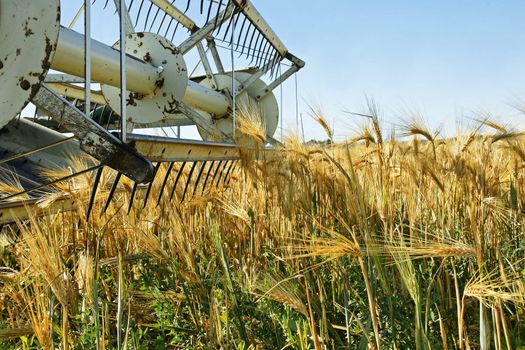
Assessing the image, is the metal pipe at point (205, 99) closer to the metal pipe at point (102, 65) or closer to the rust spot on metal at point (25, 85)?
the metal pipe at point (102, 65)

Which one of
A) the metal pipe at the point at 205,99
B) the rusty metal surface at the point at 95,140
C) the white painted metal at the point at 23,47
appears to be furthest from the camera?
the metal pipe at the point at 205,99

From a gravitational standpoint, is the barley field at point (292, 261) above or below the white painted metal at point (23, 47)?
below

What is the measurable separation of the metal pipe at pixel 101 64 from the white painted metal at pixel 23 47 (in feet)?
5.34

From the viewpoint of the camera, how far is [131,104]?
448cm

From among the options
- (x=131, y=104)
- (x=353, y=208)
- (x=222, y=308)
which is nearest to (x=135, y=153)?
(x=222, y=308)

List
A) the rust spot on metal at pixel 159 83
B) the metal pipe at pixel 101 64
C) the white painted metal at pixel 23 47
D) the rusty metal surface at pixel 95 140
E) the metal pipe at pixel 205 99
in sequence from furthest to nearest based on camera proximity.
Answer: the metal pipe at pixel 205 99
the rust spot on metal at pixel 159 83
the metal pipe at pixel 101 64
the rusty metal surface at pixel 95 140
the white painted metal at pixel 23 47

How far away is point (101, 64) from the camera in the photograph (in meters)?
3.67

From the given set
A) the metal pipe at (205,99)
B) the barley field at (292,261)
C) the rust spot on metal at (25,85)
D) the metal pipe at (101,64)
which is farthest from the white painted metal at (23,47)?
the metal pipe at (205,99)

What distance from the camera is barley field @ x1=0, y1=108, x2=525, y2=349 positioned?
1.72m

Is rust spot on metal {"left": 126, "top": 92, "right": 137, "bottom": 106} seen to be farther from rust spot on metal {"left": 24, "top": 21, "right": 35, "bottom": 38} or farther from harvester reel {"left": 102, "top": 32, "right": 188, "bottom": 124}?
rust spot on metal {"left": 24, "top": 21, "right": 35, "bottom": 38}

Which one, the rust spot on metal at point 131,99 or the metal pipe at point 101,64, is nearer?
the metal pipe at point 101,64

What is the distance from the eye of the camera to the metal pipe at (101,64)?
11.2 feet

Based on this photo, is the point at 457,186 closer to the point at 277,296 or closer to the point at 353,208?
the point at 353,208

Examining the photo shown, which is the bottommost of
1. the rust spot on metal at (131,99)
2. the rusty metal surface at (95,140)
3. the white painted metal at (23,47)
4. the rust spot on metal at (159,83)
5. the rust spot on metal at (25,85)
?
the rusty metal surface at (95,140)
